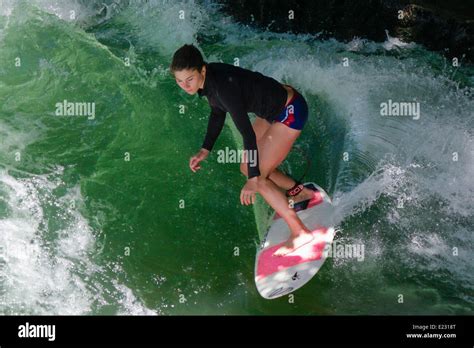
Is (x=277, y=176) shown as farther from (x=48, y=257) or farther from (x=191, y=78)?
(x=48, y=257)

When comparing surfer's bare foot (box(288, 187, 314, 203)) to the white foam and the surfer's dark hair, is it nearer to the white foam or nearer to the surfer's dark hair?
the white foam

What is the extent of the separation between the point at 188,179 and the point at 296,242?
1482mm

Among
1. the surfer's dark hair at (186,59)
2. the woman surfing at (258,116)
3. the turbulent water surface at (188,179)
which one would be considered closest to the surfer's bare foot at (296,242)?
the woman surfing at (258,116)

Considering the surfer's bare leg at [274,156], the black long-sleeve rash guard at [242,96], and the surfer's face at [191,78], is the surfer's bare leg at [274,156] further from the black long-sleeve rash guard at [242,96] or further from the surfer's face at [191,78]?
the surfer's face at [191,78]

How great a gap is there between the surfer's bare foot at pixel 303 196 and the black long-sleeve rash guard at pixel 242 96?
98cm

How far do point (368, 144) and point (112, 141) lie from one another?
2638 mm

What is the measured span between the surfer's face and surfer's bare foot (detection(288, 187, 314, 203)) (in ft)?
5.26

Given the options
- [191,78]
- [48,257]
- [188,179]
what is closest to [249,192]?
[191,78]

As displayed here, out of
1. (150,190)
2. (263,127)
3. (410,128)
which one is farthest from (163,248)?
(410,128)

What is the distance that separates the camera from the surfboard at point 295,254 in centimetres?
501

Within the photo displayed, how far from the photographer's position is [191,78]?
13.5ft

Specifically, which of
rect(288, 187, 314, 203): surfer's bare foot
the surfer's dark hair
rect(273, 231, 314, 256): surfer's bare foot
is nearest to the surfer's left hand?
the surfer's dark hair

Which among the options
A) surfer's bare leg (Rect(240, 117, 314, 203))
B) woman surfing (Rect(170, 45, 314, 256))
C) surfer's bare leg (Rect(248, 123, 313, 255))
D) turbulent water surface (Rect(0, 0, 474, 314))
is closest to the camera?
woman surfing (Rect(170, 45, 314, 256))

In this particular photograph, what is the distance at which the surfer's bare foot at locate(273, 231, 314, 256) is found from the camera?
16.8 ft
